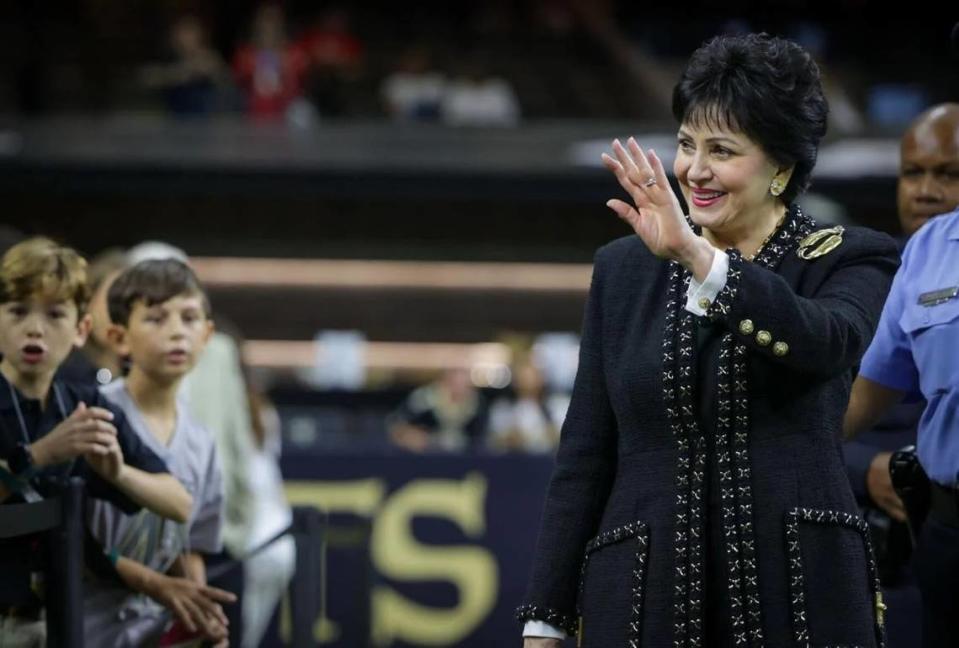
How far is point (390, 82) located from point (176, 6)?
9.59 ft

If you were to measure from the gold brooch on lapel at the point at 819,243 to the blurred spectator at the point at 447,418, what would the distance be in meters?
7.29

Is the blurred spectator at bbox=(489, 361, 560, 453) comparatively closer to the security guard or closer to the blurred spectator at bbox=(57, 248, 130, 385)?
the blurred spectator at bbox=(57, 248, 130, 385)

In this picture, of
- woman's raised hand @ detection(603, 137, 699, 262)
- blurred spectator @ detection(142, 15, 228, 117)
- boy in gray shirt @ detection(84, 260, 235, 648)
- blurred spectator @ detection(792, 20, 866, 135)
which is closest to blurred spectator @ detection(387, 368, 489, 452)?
blurred spectator @ detection(792, 20, 866, 135)

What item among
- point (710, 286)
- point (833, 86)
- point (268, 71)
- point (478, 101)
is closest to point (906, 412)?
point (710, 286)

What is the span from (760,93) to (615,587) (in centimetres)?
86

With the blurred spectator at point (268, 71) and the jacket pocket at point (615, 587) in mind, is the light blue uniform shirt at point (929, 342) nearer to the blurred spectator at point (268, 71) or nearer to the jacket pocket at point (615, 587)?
the jacket pocket at point (615, 587)

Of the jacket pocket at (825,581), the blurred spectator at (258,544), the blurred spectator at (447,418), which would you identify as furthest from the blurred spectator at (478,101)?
the jacket pocket at (825,581)

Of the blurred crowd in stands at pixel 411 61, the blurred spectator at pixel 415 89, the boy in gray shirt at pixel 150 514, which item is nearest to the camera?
the boy in gray shirt at pixel 150 514

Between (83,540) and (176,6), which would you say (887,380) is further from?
(176,6)

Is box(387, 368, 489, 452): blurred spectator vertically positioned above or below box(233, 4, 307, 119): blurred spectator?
below

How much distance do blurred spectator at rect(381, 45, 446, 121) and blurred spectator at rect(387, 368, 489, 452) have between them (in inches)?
155

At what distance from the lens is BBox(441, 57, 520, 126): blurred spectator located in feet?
47.6

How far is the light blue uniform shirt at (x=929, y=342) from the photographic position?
3.47 metres

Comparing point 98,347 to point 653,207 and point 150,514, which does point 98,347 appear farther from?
point 653,207
